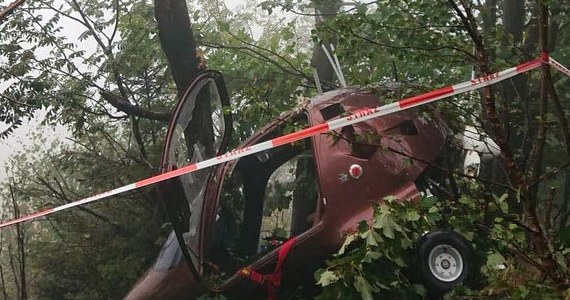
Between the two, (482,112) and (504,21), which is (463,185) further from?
(504,21)

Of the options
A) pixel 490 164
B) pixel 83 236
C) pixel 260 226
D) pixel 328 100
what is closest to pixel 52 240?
pixel 83 236

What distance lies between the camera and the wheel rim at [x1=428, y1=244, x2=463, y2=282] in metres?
3.60

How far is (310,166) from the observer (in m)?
6.04

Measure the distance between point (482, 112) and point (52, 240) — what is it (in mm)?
5639

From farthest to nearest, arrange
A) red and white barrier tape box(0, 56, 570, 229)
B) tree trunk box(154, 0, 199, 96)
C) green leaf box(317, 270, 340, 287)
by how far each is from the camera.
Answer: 1. tree trunk box(154, 0, 199, 96)
2. green leaf box(317, 270, 340, 287)
3. red and white barrier tape box(0, 56, 570, 229)

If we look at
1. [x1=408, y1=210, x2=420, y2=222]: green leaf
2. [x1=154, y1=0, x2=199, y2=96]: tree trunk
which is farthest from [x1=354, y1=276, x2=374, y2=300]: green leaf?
[x1=154, y1=0, x2=199, y2=96]: tree trunk

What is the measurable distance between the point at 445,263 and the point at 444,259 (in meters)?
0.03

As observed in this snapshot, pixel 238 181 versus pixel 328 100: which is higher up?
pixel 328 100

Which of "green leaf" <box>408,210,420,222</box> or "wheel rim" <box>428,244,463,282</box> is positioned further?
"wheel rim" <box>428,244,463,282</box>

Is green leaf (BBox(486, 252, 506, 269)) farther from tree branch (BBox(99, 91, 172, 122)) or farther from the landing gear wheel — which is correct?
tree branch (BBox(99, 91, 172, 122))

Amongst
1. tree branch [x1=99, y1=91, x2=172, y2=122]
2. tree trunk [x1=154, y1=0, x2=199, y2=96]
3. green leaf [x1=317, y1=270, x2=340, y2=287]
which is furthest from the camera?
tree branch [x1=99, y1=91, x2=172, y2=122]

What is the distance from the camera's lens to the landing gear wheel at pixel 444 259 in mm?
3578

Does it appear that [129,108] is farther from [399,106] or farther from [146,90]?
[399,106]

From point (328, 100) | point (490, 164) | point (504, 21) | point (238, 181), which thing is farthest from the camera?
point (504, 21)
